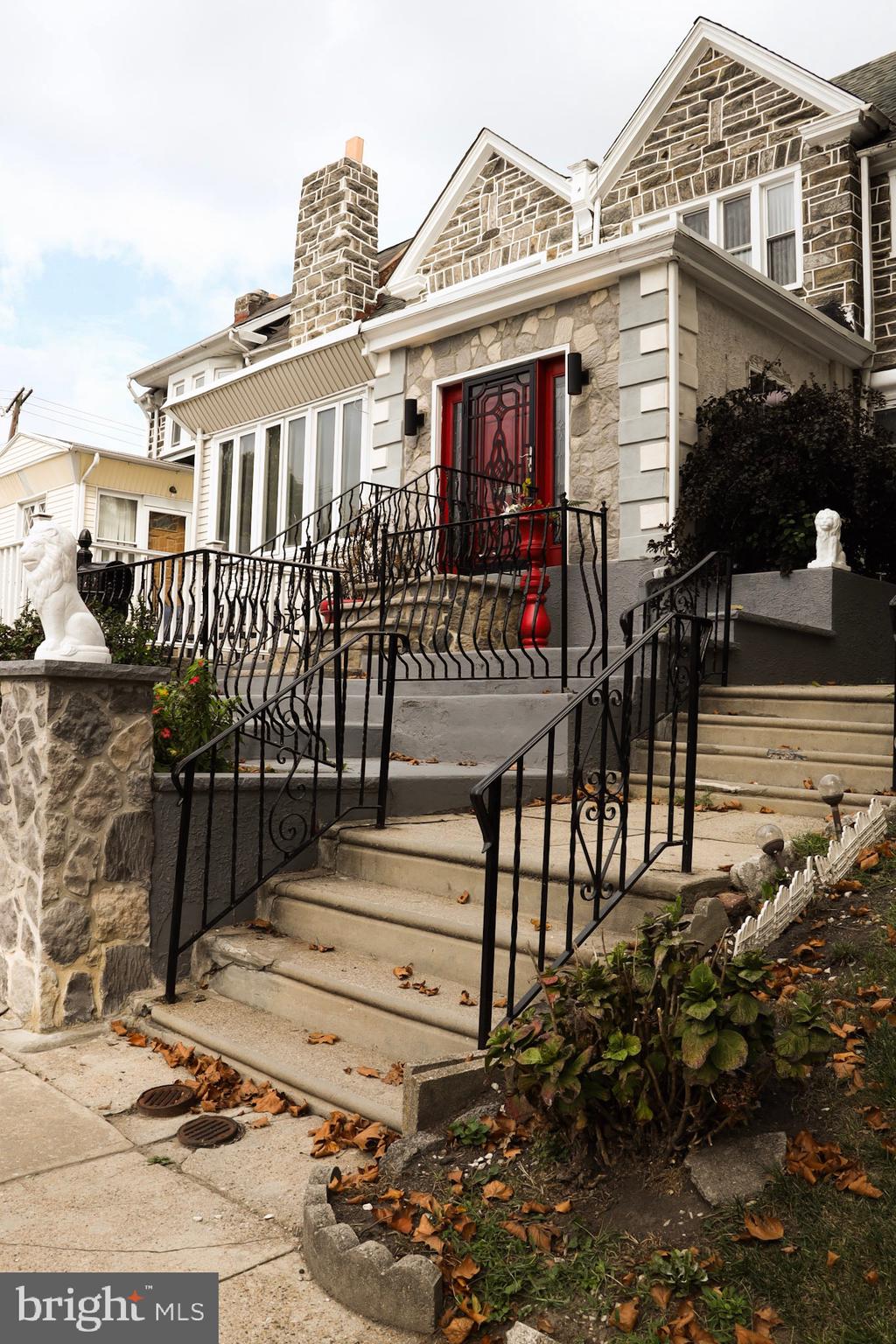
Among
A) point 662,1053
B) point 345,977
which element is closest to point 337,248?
point 345,977

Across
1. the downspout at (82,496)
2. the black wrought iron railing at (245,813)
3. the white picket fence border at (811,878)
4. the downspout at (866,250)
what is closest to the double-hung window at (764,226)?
the downspout at (866,250)

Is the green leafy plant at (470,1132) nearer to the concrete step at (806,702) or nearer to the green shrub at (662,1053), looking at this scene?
the green shrub at (662,1053)

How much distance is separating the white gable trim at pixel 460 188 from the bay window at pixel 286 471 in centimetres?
A: 249

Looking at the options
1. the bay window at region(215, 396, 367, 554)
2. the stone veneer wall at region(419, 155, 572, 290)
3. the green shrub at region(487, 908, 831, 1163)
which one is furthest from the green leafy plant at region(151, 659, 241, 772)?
the stone veneer wall at region(419, 155, 572, 290)

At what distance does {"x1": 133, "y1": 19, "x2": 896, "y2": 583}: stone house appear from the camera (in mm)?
9531

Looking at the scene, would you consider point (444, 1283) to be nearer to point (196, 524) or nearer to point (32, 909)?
point (32, 909)

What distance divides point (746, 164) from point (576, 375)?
4.60 meters

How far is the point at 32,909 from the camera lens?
4707 mm

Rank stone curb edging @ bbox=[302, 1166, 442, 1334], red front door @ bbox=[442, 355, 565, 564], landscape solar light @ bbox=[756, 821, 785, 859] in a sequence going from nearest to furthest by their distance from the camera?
stone curb edging @ bbox=[302, 1166, 442, 1334]
landscape solar light @ bbox=[756, 821, 785, 859]
red front door @ bbox=[442, 355, 565, 564]

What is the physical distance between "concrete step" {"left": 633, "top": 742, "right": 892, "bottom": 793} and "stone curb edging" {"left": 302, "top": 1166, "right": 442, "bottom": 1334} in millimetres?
3992

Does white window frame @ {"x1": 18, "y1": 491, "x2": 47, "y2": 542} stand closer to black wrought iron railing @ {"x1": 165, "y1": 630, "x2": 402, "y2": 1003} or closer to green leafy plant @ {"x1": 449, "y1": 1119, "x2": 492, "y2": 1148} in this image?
black wrought iron railing @ {"x1": 165, "y1": 630, "x2": 402, "y2": 1003}

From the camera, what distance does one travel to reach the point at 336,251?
13656mm

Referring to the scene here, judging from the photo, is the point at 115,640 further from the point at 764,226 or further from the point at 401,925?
the point at 764,226

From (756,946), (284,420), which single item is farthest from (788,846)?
(284,420)
